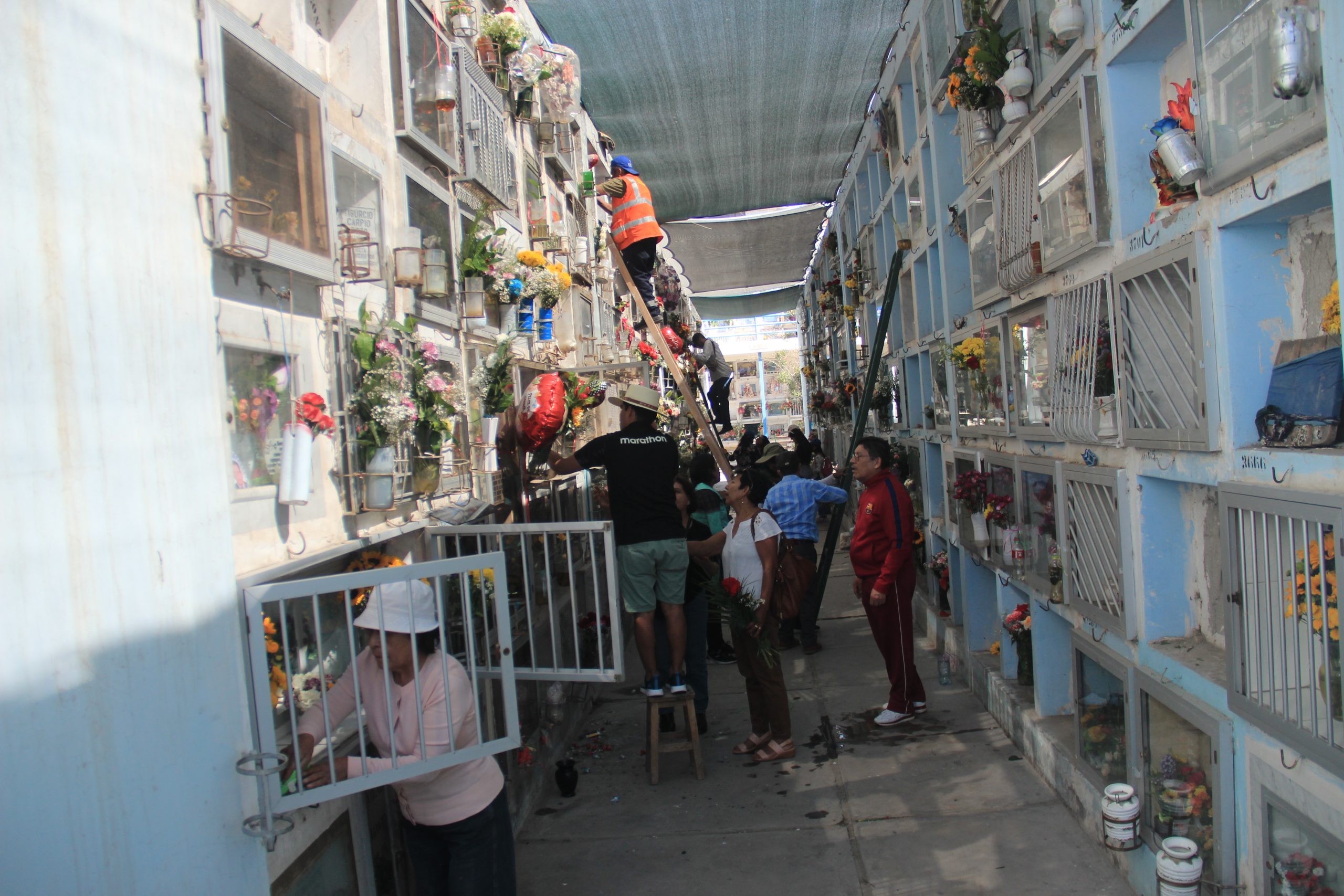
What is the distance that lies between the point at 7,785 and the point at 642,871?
115 inches

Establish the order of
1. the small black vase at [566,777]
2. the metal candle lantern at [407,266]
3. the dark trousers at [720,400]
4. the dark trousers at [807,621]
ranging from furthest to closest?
the dark trousers at [720,400] < the dark trousers at [807,621] < the small black vase at [566,777] < the metal candle lantern at [407,266]

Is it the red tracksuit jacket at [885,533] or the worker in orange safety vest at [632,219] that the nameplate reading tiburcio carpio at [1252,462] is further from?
the worker in orange safety vest at [632,219]

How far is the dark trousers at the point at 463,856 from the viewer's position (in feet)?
10.4

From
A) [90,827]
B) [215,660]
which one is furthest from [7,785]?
[215,660]

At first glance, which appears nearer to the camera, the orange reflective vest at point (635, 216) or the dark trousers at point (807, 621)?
the dark trousers at point (807, 621)

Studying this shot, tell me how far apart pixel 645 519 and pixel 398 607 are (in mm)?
2521

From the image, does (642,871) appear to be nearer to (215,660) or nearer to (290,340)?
(215,660)

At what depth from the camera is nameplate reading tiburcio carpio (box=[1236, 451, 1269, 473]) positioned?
9.52ft

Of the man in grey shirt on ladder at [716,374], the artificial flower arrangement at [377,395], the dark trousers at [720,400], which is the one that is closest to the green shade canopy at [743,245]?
the man in grey shirt on ladder at [716,374]

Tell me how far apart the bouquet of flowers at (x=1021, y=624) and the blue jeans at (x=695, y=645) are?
→ 1.91 metres

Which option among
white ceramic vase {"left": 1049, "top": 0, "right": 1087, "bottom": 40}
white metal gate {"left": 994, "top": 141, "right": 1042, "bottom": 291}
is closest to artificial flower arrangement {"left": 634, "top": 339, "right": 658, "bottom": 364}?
white metal gate {"left": 994, "top": 141, "right": 1042, "bottom": 291}

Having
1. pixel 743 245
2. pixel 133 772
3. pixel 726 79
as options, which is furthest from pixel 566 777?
pixel 743 245

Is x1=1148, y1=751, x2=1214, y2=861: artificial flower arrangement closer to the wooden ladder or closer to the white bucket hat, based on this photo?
the white bucket hat

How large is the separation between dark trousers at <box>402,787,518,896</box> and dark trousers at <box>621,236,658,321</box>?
735 centimetres
